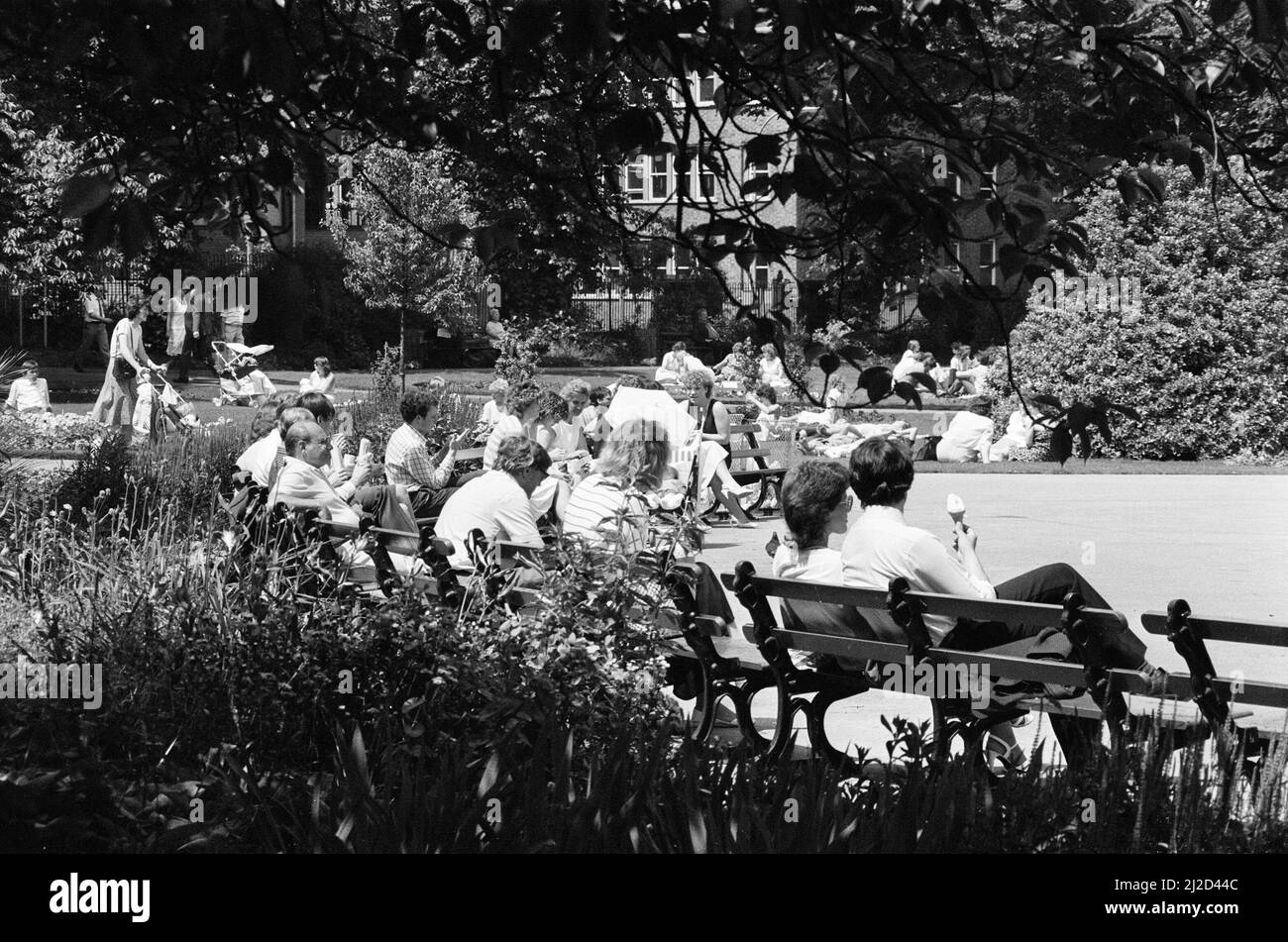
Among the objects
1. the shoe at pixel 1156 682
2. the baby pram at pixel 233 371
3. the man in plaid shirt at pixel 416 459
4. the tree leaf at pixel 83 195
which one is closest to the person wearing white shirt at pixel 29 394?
the baby pram at pixel 233 371

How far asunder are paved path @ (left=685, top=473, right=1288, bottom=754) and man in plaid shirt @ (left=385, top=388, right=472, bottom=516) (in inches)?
77.7

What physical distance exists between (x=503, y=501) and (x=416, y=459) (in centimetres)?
380

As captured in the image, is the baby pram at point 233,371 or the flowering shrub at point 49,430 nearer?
the flowering shrub at point 49,430

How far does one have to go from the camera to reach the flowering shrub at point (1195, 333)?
19.7 metres

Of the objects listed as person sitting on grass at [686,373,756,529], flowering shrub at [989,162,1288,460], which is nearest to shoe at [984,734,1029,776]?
person sitting on grass at [686,373,756,529]

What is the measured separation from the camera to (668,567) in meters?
5.08

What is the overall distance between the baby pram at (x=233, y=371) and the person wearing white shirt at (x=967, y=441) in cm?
1147

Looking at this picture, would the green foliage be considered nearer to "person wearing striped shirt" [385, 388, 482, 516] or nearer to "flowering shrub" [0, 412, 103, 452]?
"flowering shrub" [0, 412, 103, 452]

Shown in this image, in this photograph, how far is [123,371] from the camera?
1756 cm

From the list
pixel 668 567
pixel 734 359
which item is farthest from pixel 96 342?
pixel 668 567

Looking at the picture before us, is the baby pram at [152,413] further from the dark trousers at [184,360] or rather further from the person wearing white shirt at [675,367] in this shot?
the dark trousers at [184,360]

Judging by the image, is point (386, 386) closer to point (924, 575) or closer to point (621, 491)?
point (621, 491)
